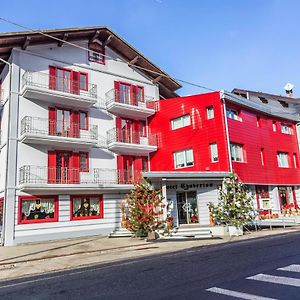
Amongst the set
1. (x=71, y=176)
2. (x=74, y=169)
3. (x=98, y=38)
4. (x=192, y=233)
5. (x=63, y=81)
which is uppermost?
(x=98, y=38)

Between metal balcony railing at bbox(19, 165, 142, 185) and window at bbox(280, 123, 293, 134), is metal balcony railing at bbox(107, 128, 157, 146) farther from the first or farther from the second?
window at bbox(280, 123, 293, 134)

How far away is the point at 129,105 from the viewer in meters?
23.8

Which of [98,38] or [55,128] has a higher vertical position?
[98,38]

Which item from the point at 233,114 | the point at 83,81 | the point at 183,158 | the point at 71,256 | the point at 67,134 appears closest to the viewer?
the point at 71,256

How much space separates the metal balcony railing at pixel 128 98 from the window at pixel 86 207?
701 centimetres

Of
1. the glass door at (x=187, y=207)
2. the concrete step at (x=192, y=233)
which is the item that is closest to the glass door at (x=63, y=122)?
the glass door at (x=187, y=207)

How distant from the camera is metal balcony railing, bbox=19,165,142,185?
18.9 metres

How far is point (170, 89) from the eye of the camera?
28891mm

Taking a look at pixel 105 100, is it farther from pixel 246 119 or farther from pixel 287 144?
pixel 287 144

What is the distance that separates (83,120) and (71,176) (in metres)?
4.14

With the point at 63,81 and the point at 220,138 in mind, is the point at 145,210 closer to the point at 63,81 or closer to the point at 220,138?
the point at 220,138

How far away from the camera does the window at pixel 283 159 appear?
27.2 meters

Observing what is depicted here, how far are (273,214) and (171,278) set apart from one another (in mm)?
19173

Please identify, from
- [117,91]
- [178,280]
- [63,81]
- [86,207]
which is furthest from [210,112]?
[178,280]
